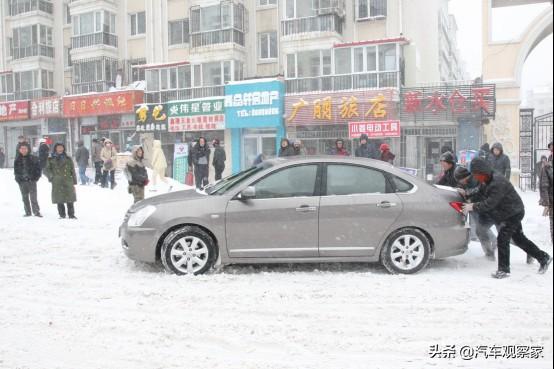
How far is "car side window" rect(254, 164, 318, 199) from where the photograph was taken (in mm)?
6078

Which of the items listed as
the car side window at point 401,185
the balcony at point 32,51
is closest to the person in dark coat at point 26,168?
the car side window at point 401,185

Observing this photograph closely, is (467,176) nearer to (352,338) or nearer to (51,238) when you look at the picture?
(352,338)

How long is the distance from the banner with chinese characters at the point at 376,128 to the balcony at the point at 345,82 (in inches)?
75.8

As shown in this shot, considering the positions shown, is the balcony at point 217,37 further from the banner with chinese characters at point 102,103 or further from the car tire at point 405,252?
the car tire at point 405,252

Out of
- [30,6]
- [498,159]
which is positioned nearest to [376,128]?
[498,159]

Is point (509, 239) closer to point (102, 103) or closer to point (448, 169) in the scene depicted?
point (448, 169)

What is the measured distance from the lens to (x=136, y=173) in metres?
9.53

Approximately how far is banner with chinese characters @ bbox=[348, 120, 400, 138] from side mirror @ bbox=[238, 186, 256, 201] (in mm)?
15194

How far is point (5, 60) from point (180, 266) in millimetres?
34054

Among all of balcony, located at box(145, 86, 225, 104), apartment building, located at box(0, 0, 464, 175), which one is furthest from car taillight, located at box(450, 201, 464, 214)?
balcony, located at box(145, 86, 225, 104)

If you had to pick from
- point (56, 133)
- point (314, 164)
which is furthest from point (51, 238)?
point (56, 133)

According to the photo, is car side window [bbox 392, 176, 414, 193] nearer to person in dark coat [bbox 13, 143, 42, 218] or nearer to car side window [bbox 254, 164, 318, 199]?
car side window [bbox 254, 164, 318, 199]

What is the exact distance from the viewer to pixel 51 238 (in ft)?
27.8

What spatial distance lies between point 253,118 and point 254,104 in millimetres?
636
